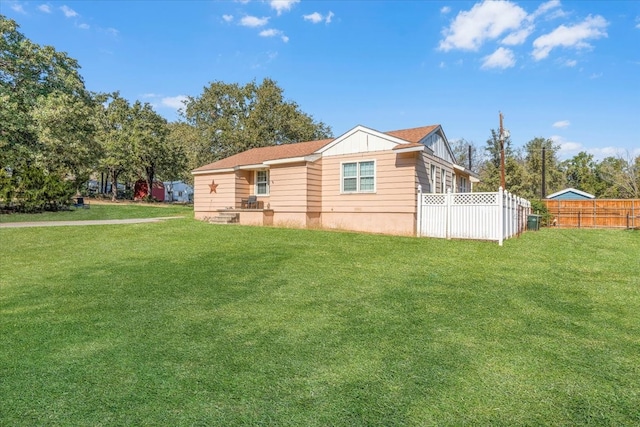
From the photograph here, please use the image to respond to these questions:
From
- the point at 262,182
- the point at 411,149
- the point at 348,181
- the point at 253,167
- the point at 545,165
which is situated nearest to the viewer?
the point at 411,149

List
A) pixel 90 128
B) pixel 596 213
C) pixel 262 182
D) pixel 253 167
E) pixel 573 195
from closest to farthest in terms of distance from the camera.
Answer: pixel 253 167, pixel 262 182, pixel 596 213, pixel 90 128, pixel 573 195

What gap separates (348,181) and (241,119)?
953 inches

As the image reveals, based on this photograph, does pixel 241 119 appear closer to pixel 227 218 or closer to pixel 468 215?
pixel 227 218

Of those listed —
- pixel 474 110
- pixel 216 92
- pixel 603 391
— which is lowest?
pixel 603 391

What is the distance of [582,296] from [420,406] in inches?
169

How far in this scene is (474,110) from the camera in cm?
2409

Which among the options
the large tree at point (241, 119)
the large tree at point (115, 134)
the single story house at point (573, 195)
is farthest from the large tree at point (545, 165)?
the large tree at point (115, 134)

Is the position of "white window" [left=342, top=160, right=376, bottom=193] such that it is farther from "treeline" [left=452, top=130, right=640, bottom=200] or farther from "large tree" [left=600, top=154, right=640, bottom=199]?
"large tree" [left=600, top=154, right=640, bottom=199]

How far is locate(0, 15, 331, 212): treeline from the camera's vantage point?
61.3 ft

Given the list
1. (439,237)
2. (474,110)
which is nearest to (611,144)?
(474,110)

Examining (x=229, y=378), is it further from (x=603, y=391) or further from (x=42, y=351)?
(x=603, y=391)

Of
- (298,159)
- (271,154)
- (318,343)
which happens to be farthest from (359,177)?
(318,343)

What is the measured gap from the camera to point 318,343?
3.32m

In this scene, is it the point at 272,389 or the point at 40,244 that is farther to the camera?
the point at 40,244
